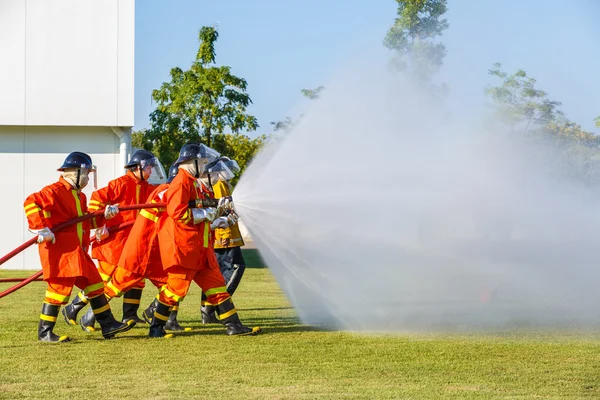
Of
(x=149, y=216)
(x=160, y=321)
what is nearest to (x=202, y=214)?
(x=149, y=216)

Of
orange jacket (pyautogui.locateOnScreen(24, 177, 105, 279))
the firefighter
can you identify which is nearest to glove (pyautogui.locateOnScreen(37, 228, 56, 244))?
orange jacket (pyautogui.locateOnScreen(24, 177, 105, 279))

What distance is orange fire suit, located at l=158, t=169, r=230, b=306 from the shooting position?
9195mm

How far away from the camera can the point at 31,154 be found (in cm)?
2103

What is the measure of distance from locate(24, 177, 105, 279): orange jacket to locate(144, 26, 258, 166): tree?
59.1ft

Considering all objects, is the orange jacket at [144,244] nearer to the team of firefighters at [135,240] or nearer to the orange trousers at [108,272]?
the team of firefighters at [135,240]

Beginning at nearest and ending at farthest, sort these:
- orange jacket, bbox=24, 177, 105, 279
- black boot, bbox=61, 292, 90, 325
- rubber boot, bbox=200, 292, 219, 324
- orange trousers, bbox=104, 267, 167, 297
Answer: orange jacket, bbox=24, 177, 105, 279 → orange trousers, bbox=104, 267, 167, 297 → black boot, bbox=61, 292, 90, 325 → rubber boot, bbox=200, 292, 219, 324

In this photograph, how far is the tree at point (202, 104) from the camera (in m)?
27.4

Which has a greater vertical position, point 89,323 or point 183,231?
point 183,231

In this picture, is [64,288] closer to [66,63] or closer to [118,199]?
[118,199]

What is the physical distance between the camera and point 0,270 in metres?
20.8

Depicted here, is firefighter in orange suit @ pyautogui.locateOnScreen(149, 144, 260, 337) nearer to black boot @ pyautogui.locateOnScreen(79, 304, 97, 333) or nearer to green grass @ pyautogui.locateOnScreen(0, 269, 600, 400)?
green grass @ pyautogui.locateOnScreen(0, 269, 600, 400)

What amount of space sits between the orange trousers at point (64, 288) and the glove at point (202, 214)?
4.10 ft

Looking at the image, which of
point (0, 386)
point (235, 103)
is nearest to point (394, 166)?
point (0, 386)

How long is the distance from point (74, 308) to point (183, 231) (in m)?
2.19
